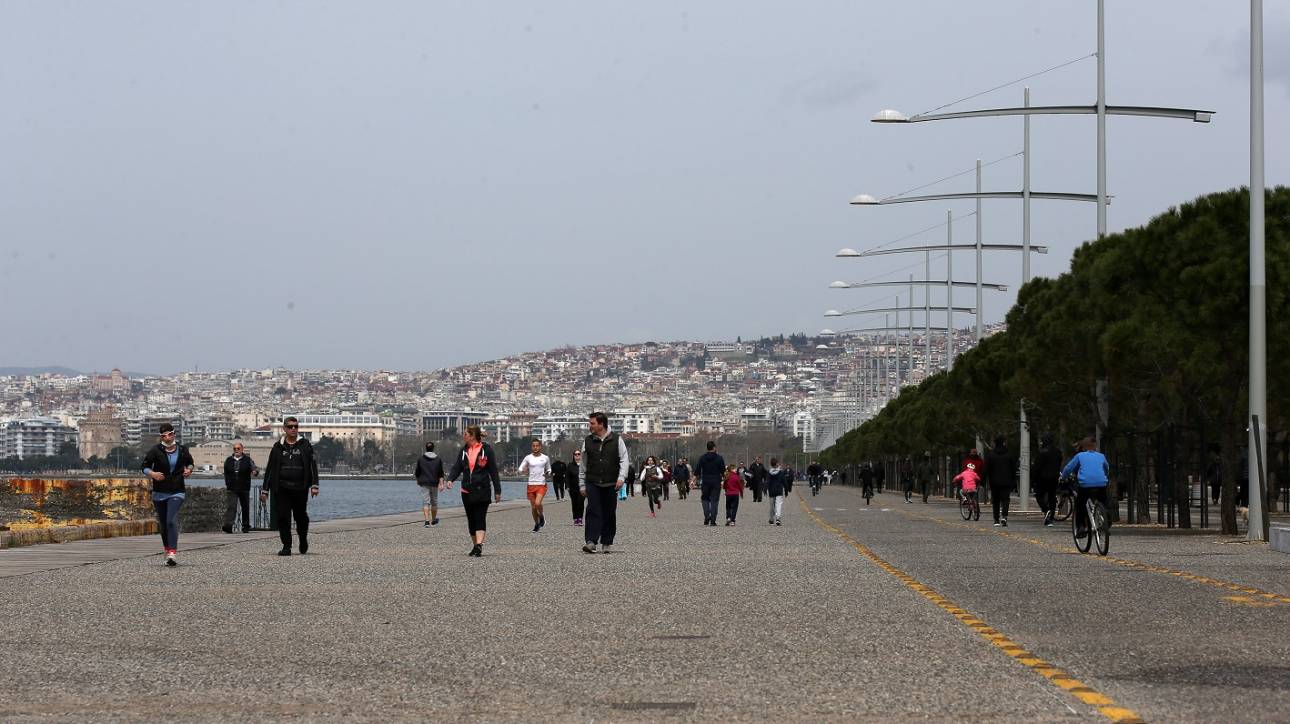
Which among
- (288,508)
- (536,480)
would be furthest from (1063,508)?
(288,508)

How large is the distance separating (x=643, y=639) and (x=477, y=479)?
1309 centimetres

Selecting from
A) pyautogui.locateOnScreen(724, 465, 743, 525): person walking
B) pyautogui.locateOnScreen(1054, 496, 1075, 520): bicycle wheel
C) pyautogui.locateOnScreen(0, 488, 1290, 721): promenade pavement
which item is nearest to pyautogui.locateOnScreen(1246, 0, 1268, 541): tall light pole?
pyautogui.locateOnScreen(0, 488, 1290, 721): promenade pavement

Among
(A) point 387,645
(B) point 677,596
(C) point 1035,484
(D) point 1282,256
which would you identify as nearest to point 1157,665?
(A) point 387,645

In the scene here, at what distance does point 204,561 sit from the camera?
23.8m

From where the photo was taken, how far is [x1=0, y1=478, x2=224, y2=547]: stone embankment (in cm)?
2955

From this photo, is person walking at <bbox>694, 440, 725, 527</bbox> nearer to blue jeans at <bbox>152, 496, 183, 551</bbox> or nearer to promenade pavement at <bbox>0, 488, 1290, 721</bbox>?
promenade pavement at <bbox>0, 488, 1290, 721</bbox>

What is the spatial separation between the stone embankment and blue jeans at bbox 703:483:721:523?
9.27m

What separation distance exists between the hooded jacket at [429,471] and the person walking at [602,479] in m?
12.7

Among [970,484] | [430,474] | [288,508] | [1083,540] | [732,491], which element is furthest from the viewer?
[970,484]

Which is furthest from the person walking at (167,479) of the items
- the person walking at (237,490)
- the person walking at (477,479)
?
the person walking at (237,490)

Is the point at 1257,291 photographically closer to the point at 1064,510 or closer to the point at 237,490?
the point at 1064,510

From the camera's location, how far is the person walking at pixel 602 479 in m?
25.7

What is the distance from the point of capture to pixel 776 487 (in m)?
39.4

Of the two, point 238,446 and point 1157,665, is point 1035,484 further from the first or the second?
point 1157,665
